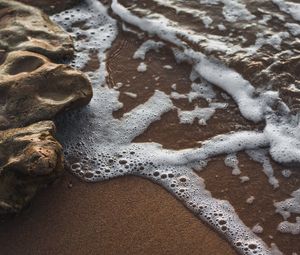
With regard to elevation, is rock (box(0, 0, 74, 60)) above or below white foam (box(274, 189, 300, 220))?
above

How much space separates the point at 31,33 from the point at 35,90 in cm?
82

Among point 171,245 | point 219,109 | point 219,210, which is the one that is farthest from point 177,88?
point 171,245

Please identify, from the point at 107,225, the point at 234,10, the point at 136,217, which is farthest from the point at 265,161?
the point at 234,10

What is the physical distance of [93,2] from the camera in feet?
14.5

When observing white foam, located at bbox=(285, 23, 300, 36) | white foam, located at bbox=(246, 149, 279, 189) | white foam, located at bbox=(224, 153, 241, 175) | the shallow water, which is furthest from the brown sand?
white foam, located at bbox=(285, 23, 300, 36)

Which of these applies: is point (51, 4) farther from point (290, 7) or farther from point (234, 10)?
point (290, 7)

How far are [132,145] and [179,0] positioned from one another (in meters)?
1.74

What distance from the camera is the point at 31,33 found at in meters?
3.78

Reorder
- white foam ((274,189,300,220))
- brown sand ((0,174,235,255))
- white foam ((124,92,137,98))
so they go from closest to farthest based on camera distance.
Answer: brown sand ((0,174,235,255)) < white foam ((274,189,300,220)) < white foam ((124,92,137,98))

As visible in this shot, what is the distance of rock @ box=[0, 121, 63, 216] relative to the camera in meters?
2.67

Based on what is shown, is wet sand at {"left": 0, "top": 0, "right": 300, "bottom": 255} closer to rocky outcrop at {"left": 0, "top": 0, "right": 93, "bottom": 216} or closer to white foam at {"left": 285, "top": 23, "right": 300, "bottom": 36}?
rocky outcrop at {"left": 0, "top": 0, "right": 93, "bottom": 216}

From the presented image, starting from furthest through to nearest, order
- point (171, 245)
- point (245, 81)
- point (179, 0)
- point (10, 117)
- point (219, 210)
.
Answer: point (179, 0), point (245, 81), point (10, 117), point (219, 210), point (171, 245)

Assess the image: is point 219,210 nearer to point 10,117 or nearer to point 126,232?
point 126,232

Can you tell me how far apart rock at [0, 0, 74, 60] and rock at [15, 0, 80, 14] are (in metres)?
0.14
